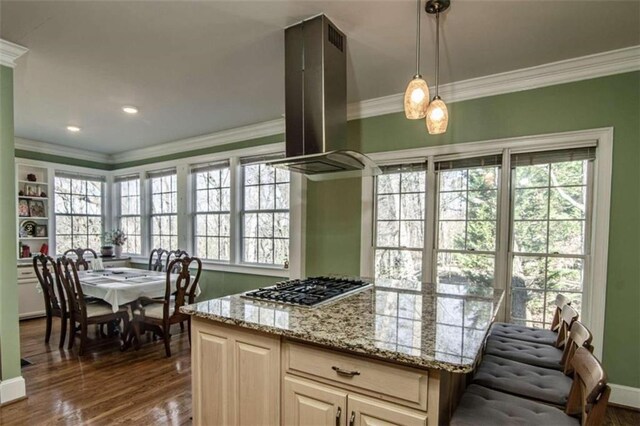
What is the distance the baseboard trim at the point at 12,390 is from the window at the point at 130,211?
139 inches

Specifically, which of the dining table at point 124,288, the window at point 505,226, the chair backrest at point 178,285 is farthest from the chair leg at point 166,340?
the window at point 505,226

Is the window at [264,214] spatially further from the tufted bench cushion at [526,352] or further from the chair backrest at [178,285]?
the tufted bench cushion at [526,352]

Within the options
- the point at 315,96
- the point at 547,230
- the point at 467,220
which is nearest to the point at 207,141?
the point at 315,96

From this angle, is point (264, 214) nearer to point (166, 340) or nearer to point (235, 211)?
point (235, 211)

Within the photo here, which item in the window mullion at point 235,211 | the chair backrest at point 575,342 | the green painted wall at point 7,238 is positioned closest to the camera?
the chair backrest at point 575,342

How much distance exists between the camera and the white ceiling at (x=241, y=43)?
79.2 inches

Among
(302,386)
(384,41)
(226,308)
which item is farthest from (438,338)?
(384,41)

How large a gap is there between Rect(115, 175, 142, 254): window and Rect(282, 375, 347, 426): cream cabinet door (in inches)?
211

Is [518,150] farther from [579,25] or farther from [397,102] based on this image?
[397,102]

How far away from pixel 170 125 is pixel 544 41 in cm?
415

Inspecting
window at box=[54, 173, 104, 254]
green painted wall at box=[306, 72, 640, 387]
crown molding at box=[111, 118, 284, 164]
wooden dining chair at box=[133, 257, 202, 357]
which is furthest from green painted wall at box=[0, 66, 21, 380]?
window at box=[54, 173, 104, 254]

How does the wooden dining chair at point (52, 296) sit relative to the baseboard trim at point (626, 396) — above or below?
above

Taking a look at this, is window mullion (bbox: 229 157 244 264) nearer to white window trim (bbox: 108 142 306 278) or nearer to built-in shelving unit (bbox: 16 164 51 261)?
white window trim (bbox: 108 142 306 278)

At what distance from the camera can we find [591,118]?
2623 mm
